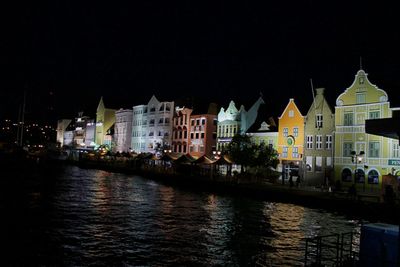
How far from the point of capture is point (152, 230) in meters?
27.8

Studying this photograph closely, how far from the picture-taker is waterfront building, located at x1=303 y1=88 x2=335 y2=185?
6406cm

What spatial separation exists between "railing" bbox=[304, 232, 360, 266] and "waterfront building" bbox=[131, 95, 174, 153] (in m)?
82.3

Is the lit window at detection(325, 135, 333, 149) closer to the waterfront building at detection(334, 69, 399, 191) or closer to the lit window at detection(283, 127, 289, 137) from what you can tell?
the waterfront building at detection(334, 69, 399, 191)

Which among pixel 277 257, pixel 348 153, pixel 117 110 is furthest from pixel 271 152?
pixel 117 110

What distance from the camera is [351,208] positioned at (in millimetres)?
41375

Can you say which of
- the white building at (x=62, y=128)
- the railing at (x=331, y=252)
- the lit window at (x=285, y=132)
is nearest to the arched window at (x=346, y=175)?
the lit window at (x=285, y=132)

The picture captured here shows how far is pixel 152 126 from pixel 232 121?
112 ft

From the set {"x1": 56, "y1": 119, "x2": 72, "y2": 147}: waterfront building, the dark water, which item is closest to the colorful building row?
the dark water

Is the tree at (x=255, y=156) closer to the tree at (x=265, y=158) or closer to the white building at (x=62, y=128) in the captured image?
the tree at (x=265, y=158)

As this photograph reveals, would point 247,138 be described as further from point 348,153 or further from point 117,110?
point 117,110

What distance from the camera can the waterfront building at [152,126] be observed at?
109 meters

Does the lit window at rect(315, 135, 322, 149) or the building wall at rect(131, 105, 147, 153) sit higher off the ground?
the building wall at rect(131, 105, 147, 153)

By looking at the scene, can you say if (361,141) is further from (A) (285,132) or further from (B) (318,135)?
(A) (285,132)

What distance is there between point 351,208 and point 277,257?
22256 millimetres
